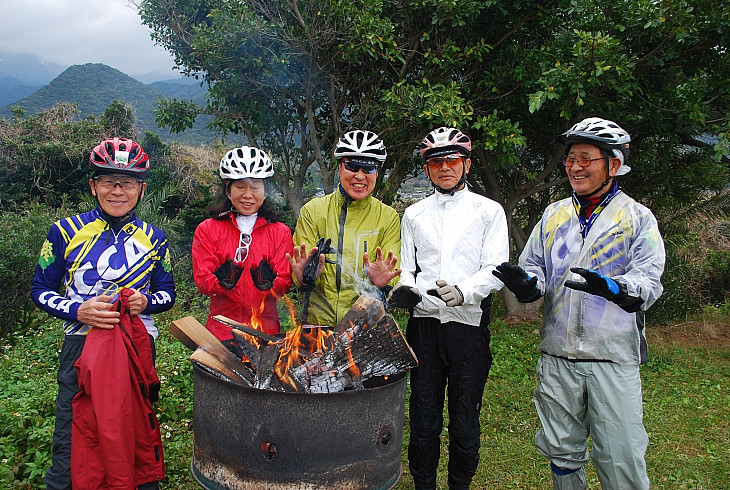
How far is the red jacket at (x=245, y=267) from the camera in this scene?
3.50 meters

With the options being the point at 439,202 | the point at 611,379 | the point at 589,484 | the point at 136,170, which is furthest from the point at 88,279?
the point at 589,484

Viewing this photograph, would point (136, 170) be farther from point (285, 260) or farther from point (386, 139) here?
point (386, 139)

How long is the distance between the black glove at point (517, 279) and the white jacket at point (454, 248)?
19 cm

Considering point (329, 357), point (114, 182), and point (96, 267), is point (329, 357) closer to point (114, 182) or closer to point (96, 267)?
point (96, 267)

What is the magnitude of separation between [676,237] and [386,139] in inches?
219

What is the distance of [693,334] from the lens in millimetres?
8938

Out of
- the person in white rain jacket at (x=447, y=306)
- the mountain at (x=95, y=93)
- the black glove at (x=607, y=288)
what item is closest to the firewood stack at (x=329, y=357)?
the person in white rain jacket at (x=447, y=306)

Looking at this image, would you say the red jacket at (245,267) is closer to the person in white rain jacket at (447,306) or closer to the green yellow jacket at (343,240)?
the green yellow jacket at (343,240)

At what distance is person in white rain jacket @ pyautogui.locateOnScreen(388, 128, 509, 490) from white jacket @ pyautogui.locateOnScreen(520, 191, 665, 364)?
Result: 381 millimetres

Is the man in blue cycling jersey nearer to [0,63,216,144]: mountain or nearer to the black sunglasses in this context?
the black sunglasses

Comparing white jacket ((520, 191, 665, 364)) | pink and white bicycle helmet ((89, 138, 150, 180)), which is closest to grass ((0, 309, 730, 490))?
white jacket ((520, 191, 665, 364))

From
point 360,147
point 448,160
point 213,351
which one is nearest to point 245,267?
point 213,351

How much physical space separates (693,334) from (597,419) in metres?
7.22

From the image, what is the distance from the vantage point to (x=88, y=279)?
10.4 ft
